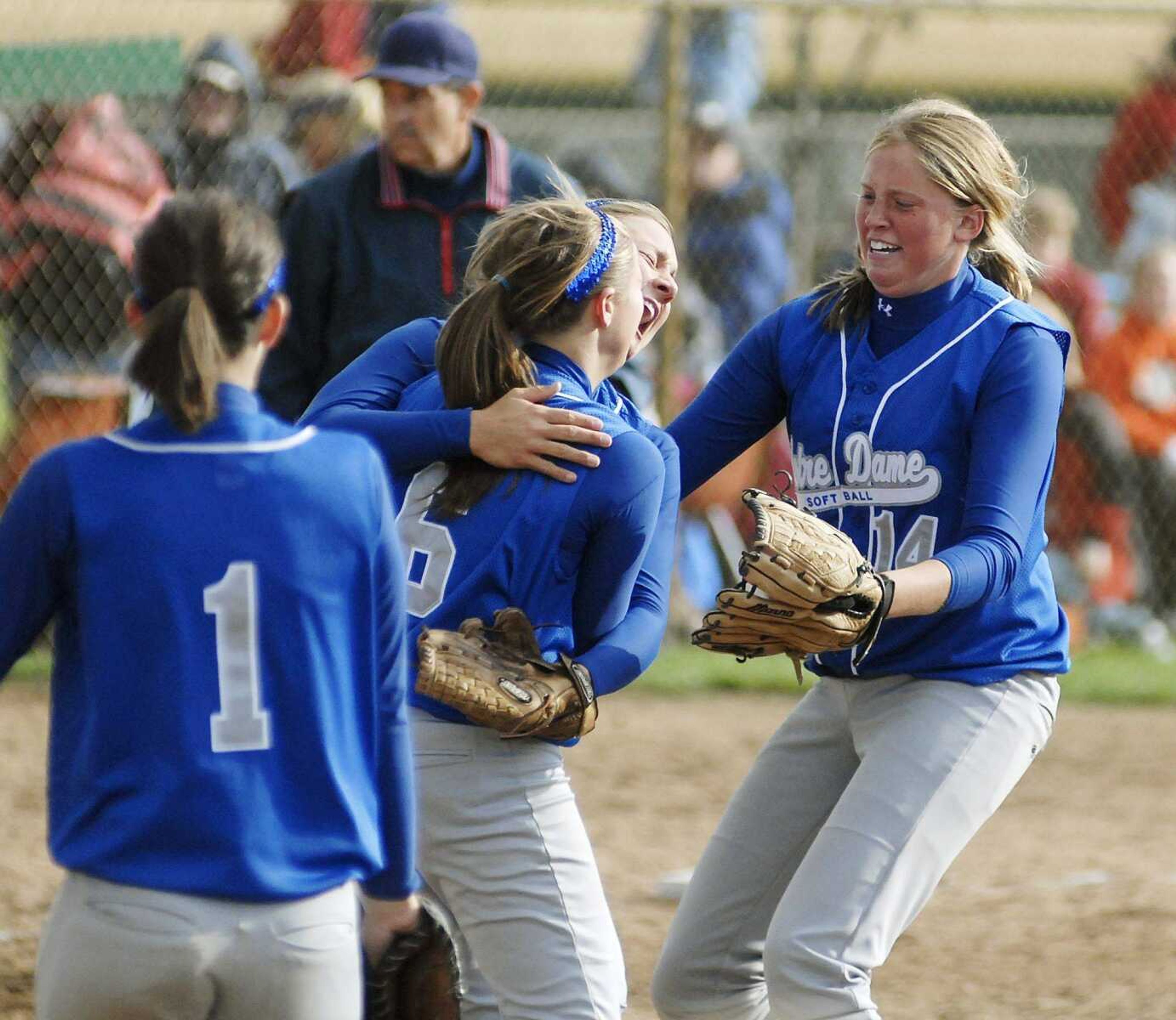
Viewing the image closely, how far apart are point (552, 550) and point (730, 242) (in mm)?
6108

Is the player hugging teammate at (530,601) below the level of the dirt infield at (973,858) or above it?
above

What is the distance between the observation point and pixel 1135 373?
8.88 meters

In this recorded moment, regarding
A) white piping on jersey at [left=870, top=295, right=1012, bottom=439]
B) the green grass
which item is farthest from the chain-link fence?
white piping on jersey at [left=870, top=295, right=1012, bottom=439]

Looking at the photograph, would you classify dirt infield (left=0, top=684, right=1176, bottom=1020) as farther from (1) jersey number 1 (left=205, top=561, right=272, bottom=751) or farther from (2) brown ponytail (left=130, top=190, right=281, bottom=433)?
(2) brown ponytail (left=130, top=190, right=281, bottom=433)

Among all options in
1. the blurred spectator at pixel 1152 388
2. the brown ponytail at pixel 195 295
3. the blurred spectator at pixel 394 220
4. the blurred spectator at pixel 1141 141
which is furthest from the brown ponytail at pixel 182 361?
the blurred spectator at pixel 1141 141

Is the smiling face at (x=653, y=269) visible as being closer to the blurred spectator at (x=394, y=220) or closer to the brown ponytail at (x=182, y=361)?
the brown ponytail at (x=182, y=361)

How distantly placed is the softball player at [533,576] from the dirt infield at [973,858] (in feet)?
2.02

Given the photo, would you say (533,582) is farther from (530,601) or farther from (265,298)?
(265,298)

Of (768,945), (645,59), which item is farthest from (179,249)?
(645,59)

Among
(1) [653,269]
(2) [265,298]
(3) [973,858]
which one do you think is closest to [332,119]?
(3) [973,858]

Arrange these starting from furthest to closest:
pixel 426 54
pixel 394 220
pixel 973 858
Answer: pixel 973 858 < pixel 426 54 < pixel 394 220

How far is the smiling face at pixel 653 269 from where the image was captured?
3.12 meters

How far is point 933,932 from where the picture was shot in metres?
4.88

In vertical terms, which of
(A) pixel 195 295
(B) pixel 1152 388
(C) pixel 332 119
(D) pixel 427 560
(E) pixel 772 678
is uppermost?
(A) pixel 195 295
